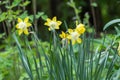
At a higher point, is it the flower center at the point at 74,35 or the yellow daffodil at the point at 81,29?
the yellow daffodil at the point at 81,29

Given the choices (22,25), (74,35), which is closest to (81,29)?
(74,35)

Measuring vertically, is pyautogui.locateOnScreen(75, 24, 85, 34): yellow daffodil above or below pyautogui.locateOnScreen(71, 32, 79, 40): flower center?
above

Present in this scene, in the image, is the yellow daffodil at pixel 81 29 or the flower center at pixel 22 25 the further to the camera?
the flower center at pixel 22 25

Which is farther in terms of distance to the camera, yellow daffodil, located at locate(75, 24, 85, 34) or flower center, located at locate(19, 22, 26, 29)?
flower center, located at locate(19, 22, 26, 29)

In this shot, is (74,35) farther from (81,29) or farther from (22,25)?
(22,25)

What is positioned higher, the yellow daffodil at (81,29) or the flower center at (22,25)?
the flower center at (22,25)

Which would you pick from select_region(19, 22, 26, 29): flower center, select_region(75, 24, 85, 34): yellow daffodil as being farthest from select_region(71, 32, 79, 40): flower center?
select_region(19, 22, 26, 29): flower center

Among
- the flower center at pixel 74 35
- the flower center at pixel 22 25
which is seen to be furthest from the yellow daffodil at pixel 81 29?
the flower center at pixel 22 25

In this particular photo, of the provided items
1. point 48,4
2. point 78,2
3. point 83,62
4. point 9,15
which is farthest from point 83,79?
point 48,4

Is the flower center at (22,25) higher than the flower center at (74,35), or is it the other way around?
the flower center at (22,25)

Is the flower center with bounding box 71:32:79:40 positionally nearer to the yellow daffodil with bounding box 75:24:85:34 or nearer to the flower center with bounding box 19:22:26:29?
the yellow daffodil with bounding box 75:24:85:34

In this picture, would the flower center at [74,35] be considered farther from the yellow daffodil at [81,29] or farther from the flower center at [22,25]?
the flower center at [22,25]

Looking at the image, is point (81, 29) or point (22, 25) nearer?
point (81, 29)

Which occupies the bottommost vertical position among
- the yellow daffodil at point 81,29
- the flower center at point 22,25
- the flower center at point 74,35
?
the flower center at point 74,35
